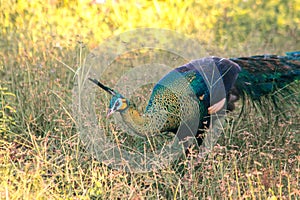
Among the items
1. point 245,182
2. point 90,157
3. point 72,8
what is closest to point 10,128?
point 90,157

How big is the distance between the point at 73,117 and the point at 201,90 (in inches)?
35.6

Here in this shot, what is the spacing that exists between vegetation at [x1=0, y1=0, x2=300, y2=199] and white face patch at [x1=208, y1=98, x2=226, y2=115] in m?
0.20

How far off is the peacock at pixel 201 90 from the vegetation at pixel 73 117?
185 millimetres

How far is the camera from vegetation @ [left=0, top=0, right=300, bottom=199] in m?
3.58

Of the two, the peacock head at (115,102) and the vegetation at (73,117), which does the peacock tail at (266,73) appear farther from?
the peacock head at (115,102)

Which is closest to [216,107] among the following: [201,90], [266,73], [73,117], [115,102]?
[201,90]

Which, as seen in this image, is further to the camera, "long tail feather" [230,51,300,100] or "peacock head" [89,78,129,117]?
"long tail feather" [230,51,300,100]

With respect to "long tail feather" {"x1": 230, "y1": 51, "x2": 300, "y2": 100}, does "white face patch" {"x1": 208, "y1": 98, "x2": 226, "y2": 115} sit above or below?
below

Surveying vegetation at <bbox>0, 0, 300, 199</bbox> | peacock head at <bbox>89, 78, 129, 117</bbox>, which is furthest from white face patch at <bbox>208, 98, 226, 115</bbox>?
peacock head at <bbox>89, 78, 129, 117</bbox>

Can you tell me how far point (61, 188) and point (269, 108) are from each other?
1.83 metres

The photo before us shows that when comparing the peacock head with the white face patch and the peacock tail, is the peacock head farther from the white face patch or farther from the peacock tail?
the peacock tail

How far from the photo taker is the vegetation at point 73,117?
11.8ft

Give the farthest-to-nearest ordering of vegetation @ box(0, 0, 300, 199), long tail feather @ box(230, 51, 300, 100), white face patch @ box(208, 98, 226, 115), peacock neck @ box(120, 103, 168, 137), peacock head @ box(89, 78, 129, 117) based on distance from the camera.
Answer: long tail feather @ box(230, 51, 300, 100), white face patch @ box(208, 98, 226, 115), peacock neck @ box(120, 103, 168, 137), peacock head @ box(89, 78, 129, 117), vegetation @ box(0, 0, 300, 199)

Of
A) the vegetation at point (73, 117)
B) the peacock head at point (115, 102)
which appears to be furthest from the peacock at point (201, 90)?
the vegetation at point (73, 117)
